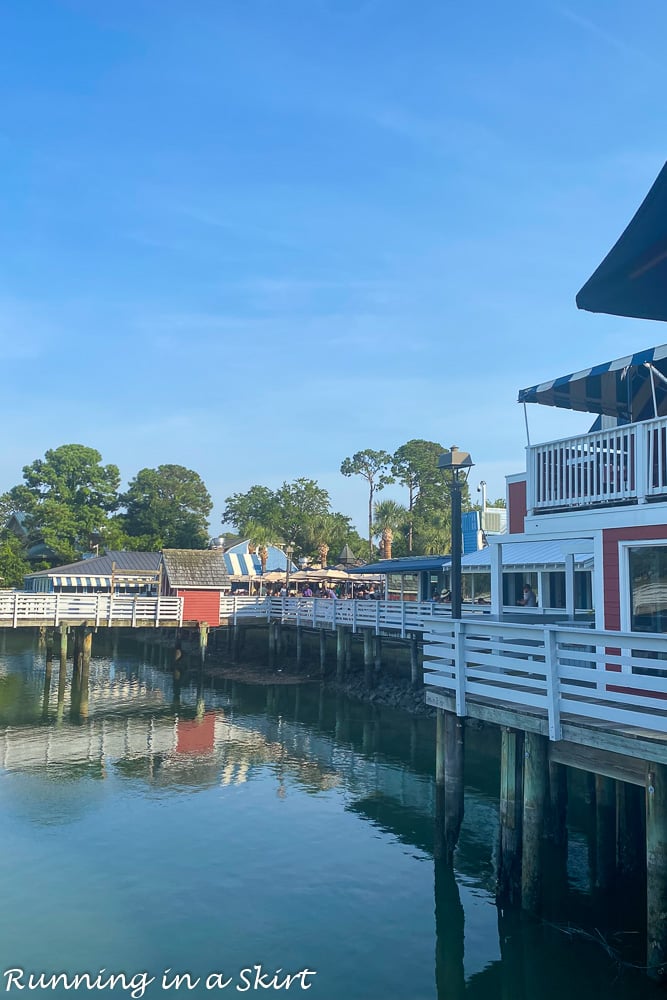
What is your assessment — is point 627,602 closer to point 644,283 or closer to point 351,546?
point 644,283

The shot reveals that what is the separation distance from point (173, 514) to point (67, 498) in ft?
32.9

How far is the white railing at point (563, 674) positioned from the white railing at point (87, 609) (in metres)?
24.1

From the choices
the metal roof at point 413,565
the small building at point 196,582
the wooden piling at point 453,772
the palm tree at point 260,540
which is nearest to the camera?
the wooden piling at point 453,772

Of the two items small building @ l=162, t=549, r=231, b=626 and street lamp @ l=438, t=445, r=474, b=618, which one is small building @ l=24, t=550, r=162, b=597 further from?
street lamp @ l=438, t=445, r=474, b=618

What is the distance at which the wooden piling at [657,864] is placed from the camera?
24.8 ft

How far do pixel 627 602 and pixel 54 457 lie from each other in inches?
2572

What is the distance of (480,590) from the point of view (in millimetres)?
30172

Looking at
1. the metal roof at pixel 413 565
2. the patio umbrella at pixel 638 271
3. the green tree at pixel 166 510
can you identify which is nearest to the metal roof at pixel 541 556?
the patio umbrella at pixel 638 271

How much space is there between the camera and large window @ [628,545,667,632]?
9.98 m

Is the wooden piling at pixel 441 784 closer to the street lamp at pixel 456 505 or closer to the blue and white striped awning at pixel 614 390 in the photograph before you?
the street lamp at pixel 456 505

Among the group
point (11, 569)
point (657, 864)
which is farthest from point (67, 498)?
point (657, 864)

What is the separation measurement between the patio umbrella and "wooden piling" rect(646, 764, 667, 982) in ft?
26.2

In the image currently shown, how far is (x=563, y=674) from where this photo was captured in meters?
8.78

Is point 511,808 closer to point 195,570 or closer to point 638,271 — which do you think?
point 638,271
